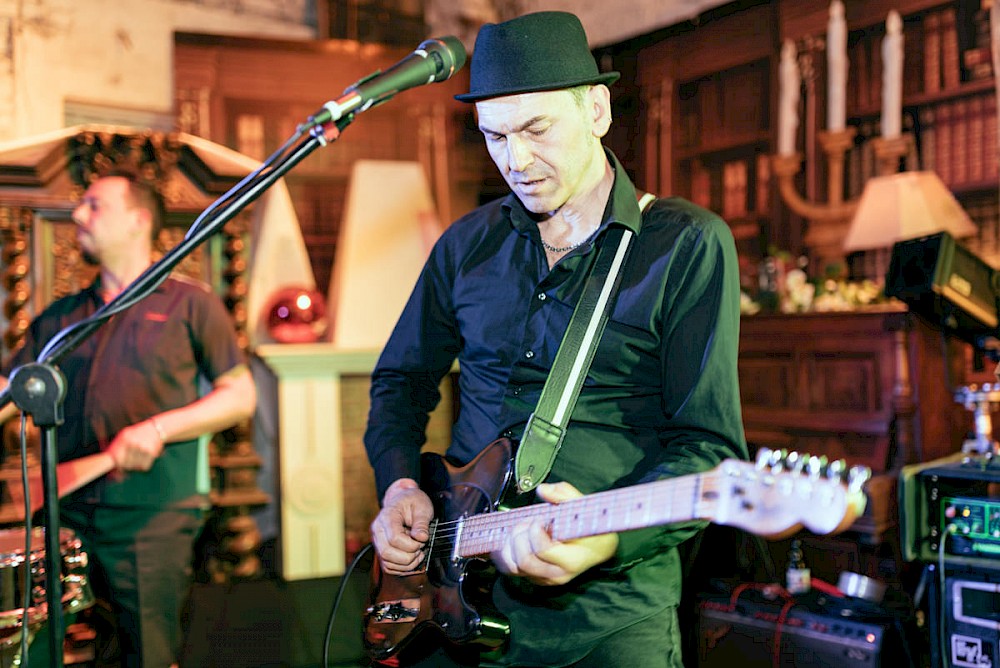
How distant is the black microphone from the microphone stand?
0.06 ft

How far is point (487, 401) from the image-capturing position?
1646mm

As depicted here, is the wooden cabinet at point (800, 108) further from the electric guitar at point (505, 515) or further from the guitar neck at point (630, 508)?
the guitar neck at point (630, 508)

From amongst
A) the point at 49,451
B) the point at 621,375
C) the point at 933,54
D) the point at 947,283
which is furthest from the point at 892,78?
the point at 49,451

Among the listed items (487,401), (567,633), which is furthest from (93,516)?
(567,633)

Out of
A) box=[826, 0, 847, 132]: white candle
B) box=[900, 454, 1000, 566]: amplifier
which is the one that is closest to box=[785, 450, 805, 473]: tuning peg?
box=[900, 454, 1000, 566]: amplifier

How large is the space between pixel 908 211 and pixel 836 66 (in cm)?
115

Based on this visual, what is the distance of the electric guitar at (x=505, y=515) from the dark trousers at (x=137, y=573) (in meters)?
1.34

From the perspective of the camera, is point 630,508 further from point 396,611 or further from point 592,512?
point 396,611

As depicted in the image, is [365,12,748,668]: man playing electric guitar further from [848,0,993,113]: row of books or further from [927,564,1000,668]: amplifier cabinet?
[848,0,993,113]: row of books

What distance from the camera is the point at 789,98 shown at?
183 inches

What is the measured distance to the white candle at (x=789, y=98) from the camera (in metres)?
4.64

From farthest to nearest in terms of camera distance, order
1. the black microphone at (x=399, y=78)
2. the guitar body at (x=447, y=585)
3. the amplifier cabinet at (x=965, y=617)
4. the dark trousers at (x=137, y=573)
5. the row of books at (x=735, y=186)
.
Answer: the row of books at (x=735, y=186) < the dark trousers at (x=137, y=573) < the amplifier cabinet at (x=965, y=617) < the guitar body at (x=447, y=585) < the black microphone at (x=399, y=78)

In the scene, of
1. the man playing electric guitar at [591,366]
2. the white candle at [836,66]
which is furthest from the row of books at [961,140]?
the man playing electric guitar at [591,366]

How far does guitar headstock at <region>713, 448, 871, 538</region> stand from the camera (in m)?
1.03
